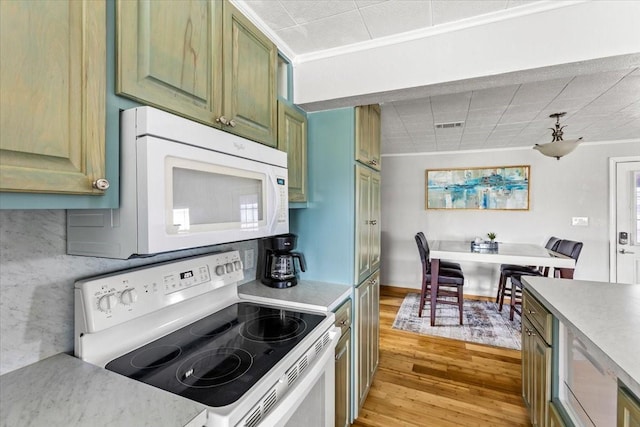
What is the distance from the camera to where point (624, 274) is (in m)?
3.68

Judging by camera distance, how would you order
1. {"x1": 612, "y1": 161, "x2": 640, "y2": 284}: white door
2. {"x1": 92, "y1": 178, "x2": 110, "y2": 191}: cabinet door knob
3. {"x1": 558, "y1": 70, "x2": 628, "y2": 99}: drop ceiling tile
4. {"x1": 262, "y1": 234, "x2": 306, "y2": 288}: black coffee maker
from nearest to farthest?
{"x1": 92, "y1": 178, "x2": 110, "y2": 191}: cabinet door knob → {"x1": 262, "y1": 234, "x2": 306, "y2": 288}: black coffee maker → {"x1": 558, "y1": 70, "x2": 628, "y2": 99}: drop ceiling tile → {"x1": 612, "y1": 161, "x2": 640, "y2": 284}: white door

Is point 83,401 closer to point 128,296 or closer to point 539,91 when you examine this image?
point 128,296

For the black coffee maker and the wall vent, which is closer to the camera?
the black coffee maker

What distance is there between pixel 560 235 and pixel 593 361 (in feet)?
12.1

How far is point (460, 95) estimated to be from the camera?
7.55ft

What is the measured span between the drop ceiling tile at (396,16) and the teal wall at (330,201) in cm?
45

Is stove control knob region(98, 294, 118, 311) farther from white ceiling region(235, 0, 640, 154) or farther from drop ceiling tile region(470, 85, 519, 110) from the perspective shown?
drop ceiling tile region(470, 85, 519, 110)

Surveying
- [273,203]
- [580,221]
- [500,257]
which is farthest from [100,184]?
[580,221]

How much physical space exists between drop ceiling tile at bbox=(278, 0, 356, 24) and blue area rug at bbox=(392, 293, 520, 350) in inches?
118

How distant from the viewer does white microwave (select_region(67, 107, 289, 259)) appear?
29.9 inches

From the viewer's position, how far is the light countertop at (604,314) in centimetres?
88

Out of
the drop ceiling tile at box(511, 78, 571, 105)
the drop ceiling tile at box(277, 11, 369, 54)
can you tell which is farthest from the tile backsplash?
the drop ceiling tile at box(511, 78, 571, 105)

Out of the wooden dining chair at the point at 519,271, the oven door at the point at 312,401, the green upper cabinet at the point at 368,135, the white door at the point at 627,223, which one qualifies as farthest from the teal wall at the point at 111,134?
the white door at the point at 627,223

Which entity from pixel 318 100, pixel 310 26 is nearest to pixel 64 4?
pixel 310 26
